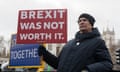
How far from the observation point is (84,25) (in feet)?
12.1

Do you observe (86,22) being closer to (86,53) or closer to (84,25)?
(84,25)

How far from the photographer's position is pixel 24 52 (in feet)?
22.0

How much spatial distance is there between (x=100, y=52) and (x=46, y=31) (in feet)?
9.73

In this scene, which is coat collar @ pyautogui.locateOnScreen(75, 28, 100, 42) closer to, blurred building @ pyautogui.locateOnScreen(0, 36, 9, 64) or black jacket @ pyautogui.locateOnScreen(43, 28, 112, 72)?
black jacket @ pyautogui.locateOnScreen(43, 28, 112, 72)

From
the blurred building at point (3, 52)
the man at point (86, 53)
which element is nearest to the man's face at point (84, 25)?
the man at point (86, 53)

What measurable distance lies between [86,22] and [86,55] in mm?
340

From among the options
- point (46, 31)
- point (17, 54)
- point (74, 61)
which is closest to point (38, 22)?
point (46, 31)

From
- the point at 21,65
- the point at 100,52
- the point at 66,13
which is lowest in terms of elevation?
the point at 21,65

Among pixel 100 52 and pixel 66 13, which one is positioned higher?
pixel 66 13

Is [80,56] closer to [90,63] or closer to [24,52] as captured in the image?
[90,63]

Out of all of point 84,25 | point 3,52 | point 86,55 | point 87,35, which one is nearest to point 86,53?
point 86,55

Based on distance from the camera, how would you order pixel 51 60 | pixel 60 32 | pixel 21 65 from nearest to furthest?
pixel 51 60 < pixel 60 32 < pixel 21 65

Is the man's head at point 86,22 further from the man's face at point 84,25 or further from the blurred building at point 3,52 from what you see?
the blurred building at point 3,52

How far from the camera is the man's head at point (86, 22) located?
3.67 m
